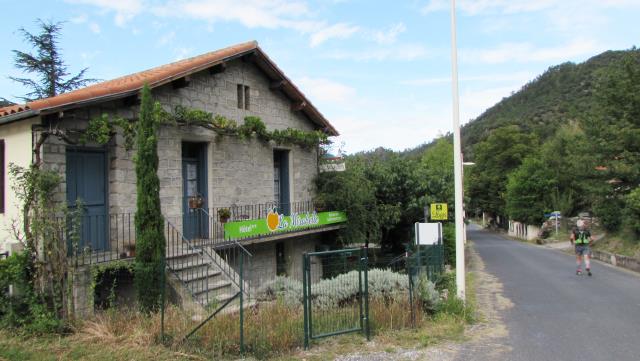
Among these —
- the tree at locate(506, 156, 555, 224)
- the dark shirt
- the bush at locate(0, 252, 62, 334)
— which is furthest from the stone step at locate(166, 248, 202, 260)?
the tree at locate(506, 156, 555, 224)

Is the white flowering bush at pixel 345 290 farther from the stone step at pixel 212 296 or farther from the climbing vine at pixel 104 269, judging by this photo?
the climbing vine at pixel 104 269

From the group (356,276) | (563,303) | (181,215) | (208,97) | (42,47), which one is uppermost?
(42,47)

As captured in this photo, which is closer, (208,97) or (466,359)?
(466,359)

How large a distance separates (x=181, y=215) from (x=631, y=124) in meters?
23.8

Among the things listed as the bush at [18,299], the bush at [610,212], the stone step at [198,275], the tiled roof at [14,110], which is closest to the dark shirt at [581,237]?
the bush at [610,212]

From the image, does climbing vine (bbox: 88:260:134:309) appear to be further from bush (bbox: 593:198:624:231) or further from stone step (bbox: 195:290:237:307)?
bush (bbox: 593:198:624:231)

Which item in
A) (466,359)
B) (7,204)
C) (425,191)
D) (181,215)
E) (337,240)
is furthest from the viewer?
(425,191)

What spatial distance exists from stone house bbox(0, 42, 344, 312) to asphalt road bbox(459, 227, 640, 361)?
485 cm

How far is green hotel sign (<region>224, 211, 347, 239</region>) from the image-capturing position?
43.7 feet

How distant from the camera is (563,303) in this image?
480 inches

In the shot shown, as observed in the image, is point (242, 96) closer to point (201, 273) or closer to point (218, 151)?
point (218, 151)

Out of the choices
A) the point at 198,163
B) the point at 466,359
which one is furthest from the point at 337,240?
the point at 466,359

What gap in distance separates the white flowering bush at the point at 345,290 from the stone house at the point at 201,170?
0.88 meters

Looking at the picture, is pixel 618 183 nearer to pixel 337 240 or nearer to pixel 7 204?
pixel 337 240
